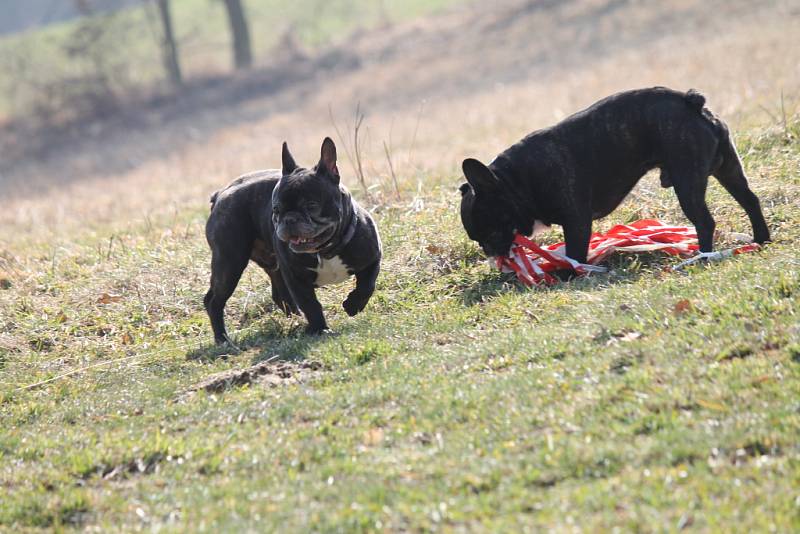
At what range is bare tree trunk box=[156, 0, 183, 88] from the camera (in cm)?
3647

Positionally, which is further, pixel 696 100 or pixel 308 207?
pixel 696 100

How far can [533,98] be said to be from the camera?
71.8 ft

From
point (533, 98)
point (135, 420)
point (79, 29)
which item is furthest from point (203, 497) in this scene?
point (79, 29)

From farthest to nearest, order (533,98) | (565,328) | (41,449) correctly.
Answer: (533,98)
(565,328)
(41,449)

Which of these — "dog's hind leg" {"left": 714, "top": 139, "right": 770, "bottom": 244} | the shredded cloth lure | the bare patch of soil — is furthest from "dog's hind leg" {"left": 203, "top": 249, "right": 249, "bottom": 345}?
"dog's hind leg" {"left": 714, "top": 139, "right": 770, "bottom": 244}

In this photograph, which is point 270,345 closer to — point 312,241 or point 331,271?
point 331,271

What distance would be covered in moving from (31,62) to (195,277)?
28.5m

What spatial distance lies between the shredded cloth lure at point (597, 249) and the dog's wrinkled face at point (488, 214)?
0.34ft

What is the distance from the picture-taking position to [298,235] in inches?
272

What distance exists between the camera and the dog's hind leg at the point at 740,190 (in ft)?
25.6

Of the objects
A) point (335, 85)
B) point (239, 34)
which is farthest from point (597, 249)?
point (239, 34)

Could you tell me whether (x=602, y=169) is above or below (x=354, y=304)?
above

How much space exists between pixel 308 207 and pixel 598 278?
2289mm

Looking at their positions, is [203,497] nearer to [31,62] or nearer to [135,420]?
[135,420]
